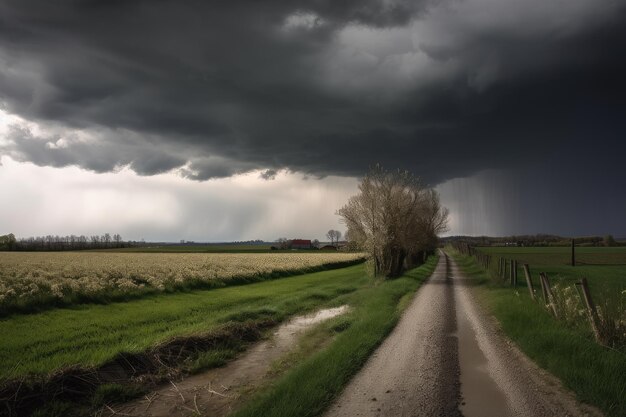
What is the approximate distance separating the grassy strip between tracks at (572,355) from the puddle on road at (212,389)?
22.8ft

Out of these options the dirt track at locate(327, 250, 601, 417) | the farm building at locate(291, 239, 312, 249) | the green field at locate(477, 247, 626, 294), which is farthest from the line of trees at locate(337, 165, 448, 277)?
the farm building at locate(291, 239, 312, 249)

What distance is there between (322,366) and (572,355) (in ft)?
20.6

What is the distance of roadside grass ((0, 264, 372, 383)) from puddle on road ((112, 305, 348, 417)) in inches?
29.0

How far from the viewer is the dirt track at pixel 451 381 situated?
7473 millimetres

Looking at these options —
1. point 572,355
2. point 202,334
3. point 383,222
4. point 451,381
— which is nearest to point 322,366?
point 451,381

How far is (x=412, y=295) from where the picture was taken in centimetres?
2392

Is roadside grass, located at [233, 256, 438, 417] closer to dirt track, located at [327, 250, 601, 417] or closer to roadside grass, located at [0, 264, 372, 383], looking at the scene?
dirt track, located at [327, 250, 601, 417]

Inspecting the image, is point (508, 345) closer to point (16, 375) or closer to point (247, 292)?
point (16, 375)

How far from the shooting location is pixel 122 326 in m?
15.4

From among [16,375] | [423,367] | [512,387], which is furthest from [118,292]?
[512,387]

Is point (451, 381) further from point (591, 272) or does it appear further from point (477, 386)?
point (591, 272)

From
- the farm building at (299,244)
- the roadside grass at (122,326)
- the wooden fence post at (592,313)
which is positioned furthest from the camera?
the farm building at (299,244)

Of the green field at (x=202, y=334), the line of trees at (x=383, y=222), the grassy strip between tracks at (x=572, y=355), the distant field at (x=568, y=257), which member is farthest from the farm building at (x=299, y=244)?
the grassy strip between tracks at (x=572, y=355)

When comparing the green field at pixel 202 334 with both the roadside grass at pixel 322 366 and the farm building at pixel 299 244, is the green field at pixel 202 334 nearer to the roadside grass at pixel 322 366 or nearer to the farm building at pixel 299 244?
the roadside grass at pixel 322 366
